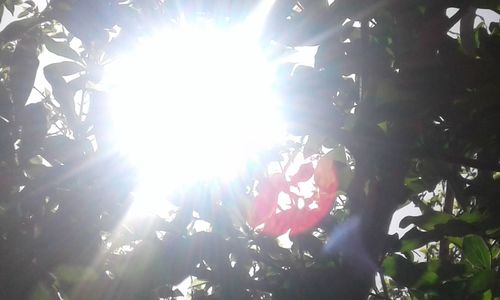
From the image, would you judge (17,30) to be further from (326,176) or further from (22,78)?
(326,176)

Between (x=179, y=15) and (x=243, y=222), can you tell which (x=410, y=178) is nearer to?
(x=243, y=222)

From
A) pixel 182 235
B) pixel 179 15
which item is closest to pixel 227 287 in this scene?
pixel 182 235

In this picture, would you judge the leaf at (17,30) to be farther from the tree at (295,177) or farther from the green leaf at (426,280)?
the green leaf at (426,280)

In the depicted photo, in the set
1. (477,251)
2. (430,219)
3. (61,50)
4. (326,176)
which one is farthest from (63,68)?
(477,251)

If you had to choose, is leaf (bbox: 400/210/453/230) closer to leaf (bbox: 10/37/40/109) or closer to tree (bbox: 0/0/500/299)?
tree (bbox: 0/0/500/299)

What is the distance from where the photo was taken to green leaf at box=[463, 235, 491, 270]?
4.01 feet

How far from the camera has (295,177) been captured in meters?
1.54

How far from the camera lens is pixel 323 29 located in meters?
1.29

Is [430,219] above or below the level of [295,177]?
below

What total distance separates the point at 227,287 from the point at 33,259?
46cm

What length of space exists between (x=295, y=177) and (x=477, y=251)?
0.54 metres

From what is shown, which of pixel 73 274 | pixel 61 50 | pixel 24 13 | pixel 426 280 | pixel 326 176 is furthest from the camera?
pixel 24 13

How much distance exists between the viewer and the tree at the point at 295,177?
3.83 ft

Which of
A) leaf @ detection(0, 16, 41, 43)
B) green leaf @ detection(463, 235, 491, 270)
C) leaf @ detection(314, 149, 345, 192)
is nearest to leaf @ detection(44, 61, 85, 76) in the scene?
leaf @ detection(0, 16, 41, 43)
